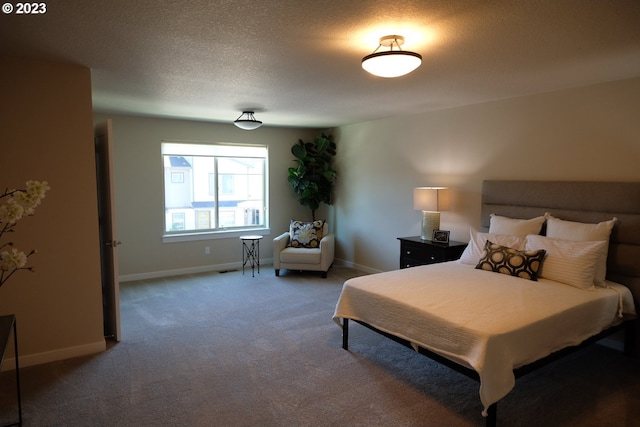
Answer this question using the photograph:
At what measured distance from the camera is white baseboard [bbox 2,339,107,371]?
3.01 meters

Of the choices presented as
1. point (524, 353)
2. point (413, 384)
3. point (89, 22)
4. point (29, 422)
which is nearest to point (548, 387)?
point (524, 353)

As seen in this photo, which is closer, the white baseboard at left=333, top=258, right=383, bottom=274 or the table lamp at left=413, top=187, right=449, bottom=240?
the table lamp at left=413, top=187, right=449, bottom=240

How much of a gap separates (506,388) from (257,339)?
215cm

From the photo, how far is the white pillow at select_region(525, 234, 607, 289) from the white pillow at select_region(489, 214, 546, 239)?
33 centimetres

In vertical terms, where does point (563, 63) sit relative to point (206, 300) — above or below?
above

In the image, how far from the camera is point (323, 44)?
2529 mm

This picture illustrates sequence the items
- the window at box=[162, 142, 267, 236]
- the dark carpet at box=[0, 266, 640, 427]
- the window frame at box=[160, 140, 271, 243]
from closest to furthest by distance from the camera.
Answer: the dark carpet at box=[0, 266, 640, 427] < the window frame at box=[160, 140, 271, 243] < the window at box=[162, 142, 267, 236]

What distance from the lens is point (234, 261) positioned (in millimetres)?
6504

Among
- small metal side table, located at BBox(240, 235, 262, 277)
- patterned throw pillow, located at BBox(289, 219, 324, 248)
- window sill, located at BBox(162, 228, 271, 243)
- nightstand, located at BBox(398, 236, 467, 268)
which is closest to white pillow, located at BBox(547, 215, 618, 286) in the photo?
nightstand, located at BBox(398, 236, 467, 268)

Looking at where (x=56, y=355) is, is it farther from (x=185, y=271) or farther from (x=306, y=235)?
(x=306, y=235)

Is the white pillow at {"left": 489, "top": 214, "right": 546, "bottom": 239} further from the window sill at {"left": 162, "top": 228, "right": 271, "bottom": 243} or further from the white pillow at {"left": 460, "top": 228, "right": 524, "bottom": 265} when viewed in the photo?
the window sill at {"left": 162, "top": 228, "right": 271, "bottom": 243}

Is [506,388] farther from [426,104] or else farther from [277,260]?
[277,260]

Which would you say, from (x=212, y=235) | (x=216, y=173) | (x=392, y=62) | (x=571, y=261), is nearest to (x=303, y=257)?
(x=212, y=235)

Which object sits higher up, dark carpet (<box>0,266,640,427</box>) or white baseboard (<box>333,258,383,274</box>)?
white baseboard (<box>333,258,383,274</box>)
